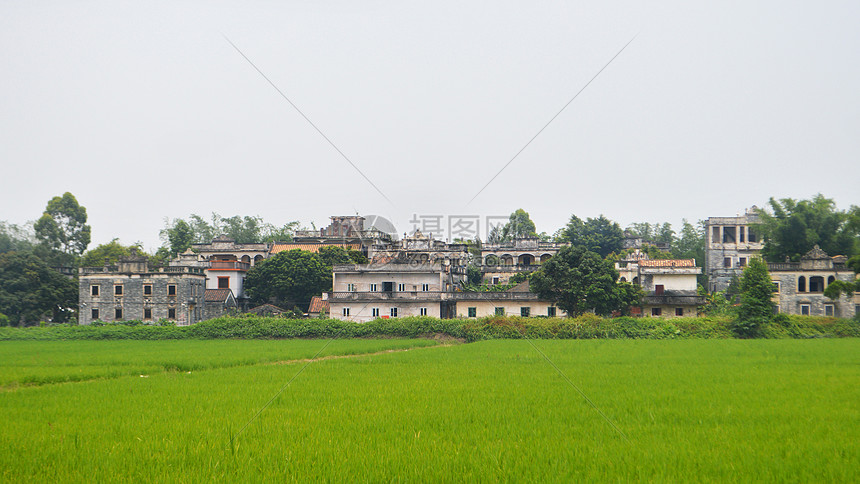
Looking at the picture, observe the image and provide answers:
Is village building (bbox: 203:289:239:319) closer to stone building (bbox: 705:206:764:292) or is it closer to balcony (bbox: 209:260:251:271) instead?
balcony (bbox: 209:260:251:271)

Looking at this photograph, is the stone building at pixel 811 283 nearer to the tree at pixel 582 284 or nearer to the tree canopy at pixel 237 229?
the tree at pixel 582 284

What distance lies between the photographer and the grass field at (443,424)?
8.77m

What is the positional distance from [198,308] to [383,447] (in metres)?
44.6

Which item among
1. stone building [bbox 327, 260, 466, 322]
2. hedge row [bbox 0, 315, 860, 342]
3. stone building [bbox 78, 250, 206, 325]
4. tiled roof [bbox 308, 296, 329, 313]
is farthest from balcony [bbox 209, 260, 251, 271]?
hedge row [bbox 0, 315, 860, 342]

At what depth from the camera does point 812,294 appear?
46.1 meters

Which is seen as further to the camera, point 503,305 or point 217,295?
point 217,295

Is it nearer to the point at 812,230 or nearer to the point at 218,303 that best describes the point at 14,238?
the point at 218,303

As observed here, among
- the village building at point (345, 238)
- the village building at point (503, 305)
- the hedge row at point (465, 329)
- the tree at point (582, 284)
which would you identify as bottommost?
the hedge row at point (465, 329)

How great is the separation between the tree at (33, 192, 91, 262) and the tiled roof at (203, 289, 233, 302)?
22336 mm

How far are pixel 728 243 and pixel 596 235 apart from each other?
39.6ft

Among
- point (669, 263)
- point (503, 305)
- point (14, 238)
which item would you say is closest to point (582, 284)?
point (503, 305)

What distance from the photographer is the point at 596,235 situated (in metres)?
63.6

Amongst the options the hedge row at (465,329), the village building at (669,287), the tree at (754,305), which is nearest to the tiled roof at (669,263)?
the village building at (669,287)

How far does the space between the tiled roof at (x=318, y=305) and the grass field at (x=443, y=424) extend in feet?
85.8
